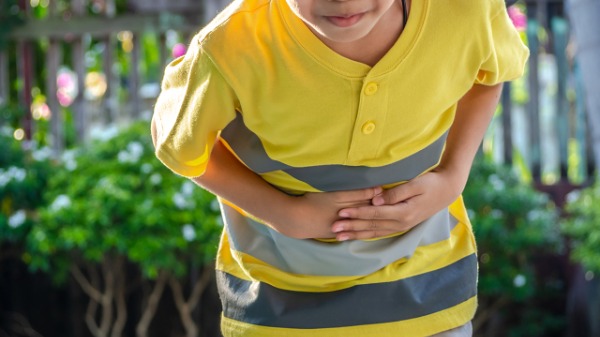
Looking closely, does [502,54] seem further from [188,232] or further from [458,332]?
[188,232]

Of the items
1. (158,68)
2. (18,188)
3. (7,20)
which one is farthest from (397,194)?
(7,20)

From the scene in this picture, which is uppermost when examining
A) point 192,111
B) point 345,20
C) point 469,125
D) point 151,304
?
point 345,20

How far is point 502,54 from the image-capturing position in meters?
2.01

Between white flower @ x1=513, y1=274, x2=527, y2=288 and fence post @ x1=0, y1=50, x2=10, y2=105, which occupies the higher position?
fence post @ x1=0, y1=50, x2=10, y2=105

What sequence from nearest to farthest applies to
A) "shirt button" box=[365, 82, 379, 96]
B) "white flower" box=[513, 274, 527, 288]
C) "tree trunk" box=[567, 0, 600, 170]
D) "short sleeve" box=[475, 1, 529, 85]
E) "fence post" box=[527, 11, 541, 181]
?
"shirt button" box=[365, 82, 379, 96] → "short sleeve" box=[475, 1, 529, 85] → "tree trunk" box=[567, 0, 600, 170] → "white flower" box=[513, 274, 527, 288] → "fence post" box=[527, 11, 541, 181]

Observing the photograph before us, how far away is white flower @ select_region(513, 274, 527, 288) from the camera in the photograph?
4.77 meters

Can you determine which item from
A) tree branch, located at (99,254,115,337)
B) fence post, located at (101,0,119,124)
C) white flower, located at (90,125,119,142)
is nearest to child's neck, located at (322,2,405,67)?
tree branch, located at (99,254,115,337)

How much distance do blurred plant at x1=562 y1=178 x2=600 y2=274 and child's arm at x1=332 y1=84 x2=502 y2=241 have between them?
2322 millimetres

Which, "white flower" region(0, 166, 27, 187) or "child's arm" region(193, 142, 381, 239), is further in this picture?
"white flower" region(0, 166, 27, 187)

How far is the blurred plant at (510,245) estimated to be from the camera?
15.5 feet

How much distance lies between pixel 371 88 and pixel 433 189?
324 mm

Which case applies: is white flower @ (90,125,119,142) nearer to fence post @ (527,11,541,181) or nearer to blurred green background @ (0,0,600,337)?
blurred green background @ (0,0,600,337)

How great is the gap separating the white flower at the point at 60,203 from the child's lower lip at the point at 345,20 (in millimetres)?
3258

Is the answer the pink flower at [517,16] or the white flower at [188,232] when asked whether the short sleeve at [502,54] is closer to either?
the white flower at [188,232]
